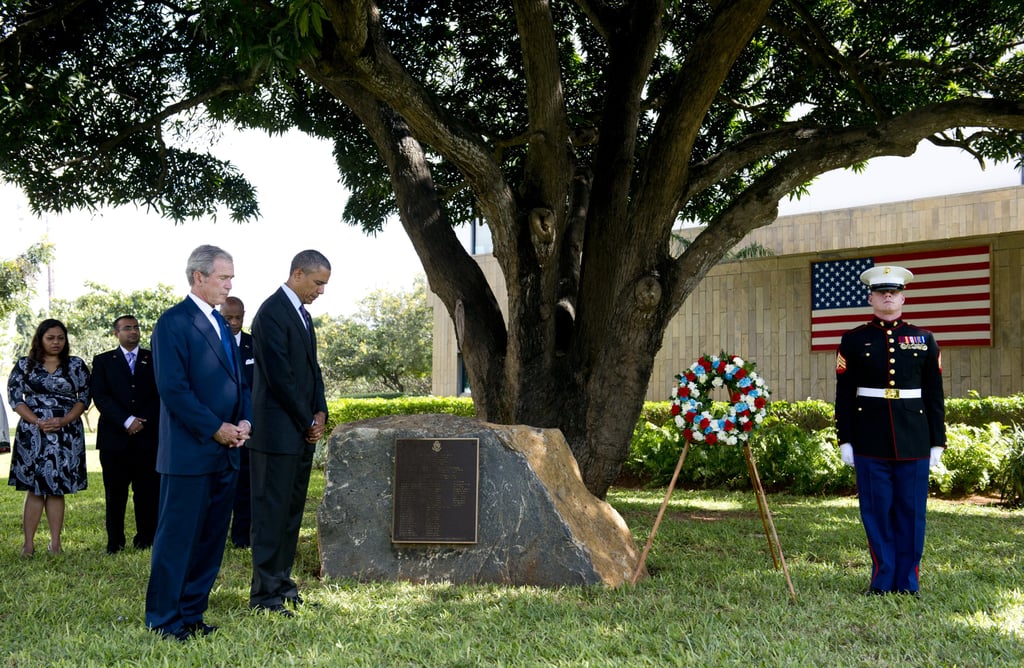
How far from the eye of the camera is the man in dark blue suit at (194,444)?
449 centimetres

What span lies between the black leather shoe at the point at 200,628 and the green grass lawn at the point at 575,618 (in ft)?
0.30

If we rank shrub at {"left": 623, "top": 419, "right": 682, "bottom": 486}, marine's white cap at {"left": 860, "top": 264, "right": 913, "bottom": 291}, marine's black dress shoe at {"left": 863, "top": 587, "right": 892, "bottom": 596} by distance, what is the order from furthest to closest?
shrub at {"left": 623, "top": 419, "right": 682, "bottom": 486}, marine's white cap at {"left": 860, "top": 264, "right": 913, "bottom": 291}, marine's black dress shoe at {"left": 863, "top": 587, "right": 892, "bottom": 596}

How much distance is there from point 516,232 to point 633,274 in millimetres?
1116

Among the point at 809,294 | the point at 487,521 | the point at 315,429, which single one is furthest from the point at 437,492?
the point at 809,294

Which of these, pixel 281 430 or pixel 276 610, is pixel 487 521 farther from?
pixel 281 430

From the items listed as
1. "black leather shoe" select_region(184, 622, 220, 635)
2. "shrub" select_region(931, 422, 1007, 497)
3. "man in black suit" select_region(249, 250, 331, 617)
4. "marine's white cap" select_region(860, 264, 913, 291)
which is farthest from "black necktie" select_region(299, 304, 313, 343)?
"shrub" select_region(931, 422, 1007, 497)

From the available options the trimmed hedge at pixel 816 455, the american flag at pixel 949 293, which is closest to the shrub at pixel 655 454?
the trimmed hedge at pixel 816 455

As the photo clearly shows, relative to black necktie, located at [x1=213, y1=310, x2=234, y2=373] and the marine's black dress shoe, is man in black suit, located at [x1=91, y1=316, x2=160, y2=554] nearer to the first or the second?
black necktie, located at [x1=213, y1=310, x2=234, y2=373]

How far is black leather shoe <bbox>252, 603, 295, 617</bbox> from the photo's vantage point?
4.95 m

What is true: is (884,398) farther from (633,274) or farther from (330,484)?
(330,484)

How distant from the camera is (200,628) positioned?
463 centimetres

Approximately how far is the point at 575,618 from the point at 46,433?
4721mm

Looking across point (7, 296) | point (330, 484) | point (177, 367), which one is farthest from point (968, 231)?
point (7, 296)

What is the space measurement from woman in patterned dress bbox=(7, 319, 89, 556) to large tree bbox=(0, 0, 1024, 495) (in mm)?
2487
